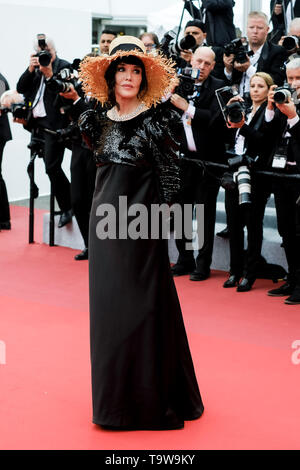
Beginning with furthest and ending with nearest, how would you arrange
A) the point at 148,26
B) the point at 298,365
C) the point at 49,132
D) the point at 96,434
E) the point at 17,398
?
the point at 148,26
the point at 49,132
the point at 298,365
the point at 17,398
the point at 96,434

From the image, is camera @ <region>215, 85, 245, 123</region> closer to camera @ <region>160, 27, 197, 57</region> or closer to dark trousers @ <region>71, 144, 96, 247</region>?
camera @ <region>160, 27, 197, 57</region>

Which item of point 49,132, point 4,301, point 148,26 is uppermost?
point 148,26

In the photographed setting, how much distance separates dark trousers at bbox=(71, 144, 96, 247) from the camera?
6.44 m

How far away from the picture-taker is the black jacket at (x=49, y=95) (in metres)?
6.84

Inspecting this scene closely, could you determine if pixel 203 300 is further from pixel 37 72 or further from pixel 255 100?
pixel 37 72

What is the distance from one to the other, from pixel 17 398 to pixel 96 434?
1.87 ft

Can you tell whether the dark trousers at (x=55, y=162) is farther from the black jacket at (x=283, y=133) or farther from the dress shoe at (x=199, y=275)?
the black jacket at (x=283, y=133)

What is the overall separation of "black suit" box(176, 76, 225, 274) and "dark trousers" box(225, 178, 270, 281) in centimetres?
29

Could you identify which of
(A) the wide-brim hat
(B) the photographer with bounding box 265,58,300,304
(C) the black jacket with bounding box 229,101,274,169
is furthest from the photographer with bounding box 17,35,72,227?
(A) the wide-brim hat

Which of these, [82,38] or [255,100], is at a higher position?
[82,38]

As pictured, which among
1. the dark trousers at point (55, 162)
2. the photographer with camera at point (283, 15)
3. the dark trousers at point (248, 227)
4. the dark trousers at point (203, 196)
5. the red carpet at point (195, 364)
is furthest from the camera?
the photographer with camera at point (283, 15)

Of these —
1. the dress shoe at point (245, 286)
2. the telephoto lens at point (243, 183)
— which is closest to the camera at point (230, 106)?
the telephoto lens at point (243, 183)

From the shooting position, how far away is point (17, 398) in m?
3.40
